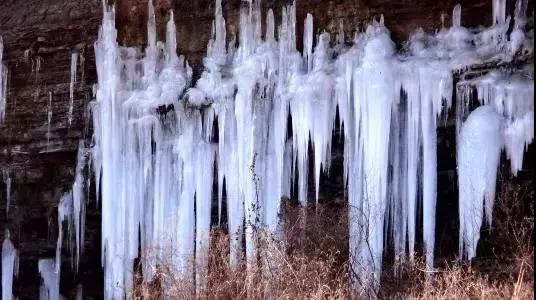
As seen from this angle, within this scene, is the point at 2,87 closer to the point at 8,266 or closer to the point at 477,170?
the point at 8,266

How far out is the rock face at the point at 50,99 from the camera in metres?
9.92

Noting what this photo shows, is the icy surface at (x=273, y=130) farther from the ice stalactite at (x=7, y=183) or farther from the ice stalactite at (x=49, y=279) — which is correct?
the ice stalactite at (x=7, y=183)

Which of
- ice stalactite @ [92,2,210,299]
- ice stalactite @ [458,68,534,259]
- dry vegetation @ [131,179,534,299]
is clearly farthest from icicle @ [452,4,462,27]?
ice stalactite @ [92,2,210,299]

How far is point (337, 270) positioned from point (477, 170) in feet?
5.33

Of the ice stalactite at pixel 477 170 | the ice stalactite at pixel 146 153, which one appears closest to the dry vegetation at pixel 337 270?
the ice stalactite at pixel 477 170

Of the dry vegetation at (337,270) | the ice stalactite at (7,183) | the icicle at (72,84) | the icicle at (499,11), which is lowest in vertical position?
the dry vegetation at (337,270)

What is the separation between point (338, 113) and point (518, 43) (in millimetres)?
1915

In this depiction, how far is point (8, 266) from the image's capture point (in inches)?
430

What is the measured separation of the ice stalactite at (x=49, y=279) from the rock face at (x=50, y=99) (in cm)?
9

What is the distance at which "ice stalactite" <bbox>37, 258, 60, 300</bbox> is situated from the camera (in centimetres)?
1052

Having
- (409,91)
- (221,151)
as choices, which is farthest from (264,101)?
(409,91)

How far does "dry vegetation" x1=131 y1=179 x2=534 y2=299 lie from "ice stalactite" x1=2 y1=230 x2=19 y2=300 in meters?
3.08

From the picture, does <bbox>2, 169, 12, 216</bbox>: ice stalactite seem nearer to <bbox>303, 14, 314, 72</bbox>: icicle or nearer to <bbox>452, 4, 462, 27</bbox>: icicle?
<bbox>303, 14, 314, 72</bbox>: icicle

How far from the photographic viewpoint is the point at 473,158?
25.7 feet
